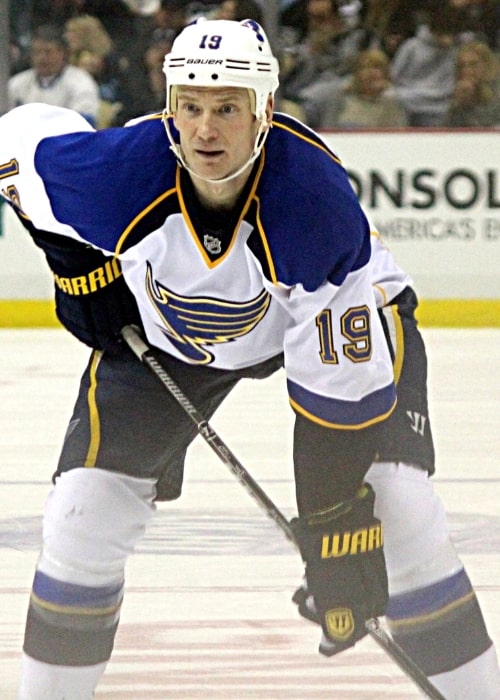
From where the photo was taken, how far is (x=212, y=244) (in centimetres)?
256

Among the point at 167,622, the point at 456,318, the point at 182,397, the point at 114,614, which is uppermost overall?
the point at 182,397

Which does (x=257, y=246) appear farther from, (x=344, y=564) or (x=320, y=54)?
(x=320, y=54)

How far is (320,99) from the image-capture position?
794 centimetres

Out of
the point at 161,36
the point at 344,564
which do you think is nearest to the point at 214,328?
the point at 344,564

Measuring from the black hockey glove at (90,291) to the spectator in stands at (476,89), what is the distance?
5.32 meters

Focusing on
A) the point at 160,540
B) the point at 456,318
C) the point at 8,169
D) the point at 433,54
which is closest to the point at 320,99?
the point at 433,54

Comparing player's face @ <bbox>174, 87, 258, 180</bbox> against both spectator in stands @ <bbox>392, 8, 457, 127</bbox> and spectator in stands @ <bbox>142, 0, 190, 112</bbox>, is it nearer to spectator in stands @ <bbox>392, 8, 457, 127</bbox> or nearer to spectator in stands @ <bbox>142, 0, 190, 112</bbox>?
spectator in stands @ <bbox>142, 0, 190, 112</bbox>

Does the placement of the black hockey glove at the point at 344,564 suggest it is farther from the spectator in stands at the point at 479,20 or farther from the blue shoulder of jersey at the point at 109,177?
the spectator in stands at the point at 479,20

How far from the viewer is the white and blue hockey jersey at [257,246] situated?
247cm

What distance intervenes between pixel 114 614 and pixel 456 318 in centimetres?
552

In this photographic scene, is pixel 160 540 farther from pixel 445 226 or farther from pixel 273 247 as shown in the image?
pixel 445 226

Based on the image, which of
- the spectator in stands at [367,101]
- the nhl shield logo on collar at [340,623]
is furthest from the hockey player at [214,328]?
the spectator in stands at [367,101]

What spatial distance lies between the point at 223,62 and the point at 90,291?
0.53 metres

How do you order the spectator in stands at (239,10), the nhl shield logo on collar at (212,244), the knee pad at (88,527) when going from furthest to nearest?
1. the spectator in stands at (239,10)
2. the knee pad at (88,527)
3. the nhl shield logo on collar at (212,244)
